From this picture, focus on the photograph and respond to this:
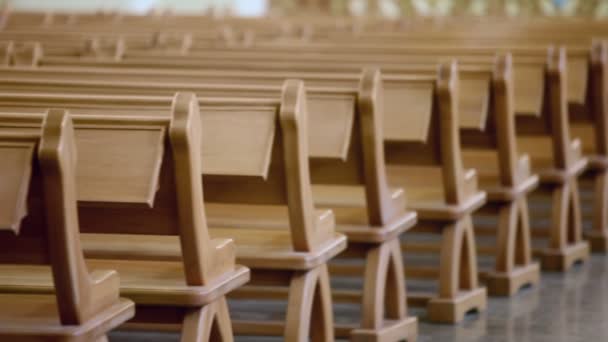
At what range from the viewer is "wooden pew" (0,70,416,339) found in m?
4.77

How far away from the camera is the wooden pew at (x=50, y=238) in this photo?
10.4ft

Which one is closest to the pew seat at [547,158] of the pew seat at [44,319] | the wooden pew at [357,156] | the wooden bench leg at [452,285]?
the wooden bench leg at [452,285]

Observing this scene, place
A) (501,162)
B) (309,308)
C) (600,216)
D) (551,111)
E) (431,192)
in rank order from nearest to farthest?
(309,308) → (431,192) → (501,162) → (551,111) → (600,216)

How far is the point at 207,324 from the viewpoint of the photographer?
3.82m

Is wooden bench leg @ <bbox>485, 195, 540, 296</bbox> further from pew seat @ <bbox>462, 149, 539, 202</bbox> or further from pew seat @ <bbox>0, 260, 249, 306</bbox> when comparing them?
pew seat @ <bbox>0, 260, 249, 306</bbox>

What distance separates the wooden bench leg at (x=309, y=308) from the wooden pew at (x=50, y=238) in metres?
0.89

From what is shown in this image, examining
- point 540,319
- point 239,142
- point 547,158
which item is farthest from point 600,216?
point 239,142

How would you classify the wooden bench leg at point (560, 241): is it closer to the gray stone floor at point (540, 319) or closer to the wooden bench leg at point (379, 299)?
the gray stone floor at point (540, 319)

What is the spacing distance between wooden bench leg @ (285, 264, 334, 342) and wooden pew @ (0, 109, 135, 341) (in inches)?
35.2

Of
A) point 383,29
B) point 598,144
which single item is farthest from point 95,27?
point 598,144

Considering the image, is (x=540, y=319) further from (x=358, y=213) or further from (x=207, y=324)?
(x=207, y=324)

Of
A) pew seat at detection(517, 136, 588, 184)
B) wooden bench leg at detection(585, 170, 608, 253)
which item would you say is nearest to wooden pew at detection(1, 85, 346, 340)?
pew seat at detection(517, 136, 588, 184)

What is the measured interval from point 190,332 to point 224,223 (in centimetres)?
105

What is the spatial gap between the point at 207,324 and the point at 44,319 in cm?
59
